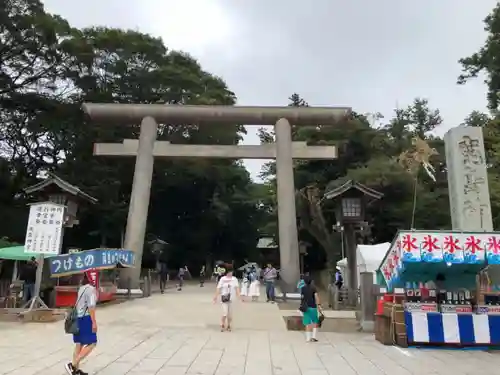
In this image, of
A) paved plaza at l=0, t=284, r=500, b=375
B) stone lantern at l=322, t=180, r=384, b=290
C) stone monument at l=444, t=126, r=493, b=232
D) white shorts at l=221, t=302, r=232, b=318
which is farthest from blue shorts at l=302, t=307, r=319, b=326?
stone lantern at l=322, t=180, r=384, b=290

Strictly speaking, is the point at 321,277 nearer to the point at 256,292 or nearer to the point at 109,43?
the point at 256,292

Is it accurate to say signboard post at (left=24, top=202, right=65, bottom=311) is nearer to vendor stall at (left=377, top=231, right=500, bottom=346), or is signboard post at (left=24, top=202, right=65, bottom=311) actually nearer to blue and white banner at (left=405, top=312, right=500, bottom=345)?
vendor stall at (left=377, top=231, right=500, bottom=346)

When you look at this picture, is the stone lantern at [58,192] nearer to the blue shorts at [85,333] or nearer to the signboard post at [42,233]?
the signboard post at [42,233]

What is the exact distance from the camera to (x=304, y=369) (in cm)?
671

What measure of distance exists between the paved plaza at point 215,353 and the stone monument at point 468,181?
10.9 ft

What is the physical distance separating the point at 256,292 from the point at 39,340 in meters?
11.0

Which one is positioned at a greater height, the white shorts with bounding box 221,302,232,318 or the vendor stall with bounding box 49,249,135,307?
the vendor stall with bounding box 49,249,135,307

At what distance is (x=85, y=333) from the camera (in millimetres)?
6023

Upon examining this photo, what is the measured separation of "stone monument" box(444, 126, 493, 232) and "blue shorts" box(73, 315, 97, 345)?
818 cm

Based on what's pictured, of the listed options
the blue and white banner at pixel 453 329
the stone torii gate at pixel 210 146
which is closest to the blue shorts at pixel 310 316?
the blue and white banner at pixel 453 329

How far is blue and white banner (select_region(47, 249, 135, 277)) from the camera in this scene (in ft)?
42.4

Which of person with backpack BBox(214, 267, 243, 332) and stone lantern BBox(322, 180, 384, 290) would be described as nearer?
person with backpack BBox(214, 267, 243, 332)

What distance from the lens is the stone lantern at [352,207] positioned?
16.1m

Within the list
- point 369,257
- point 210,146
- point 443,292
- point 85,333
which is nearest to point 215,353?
point 85,333
